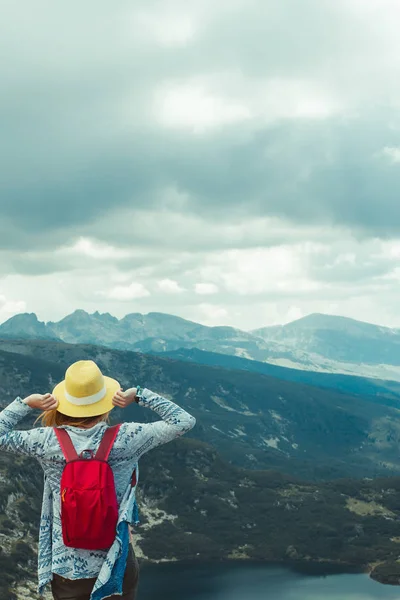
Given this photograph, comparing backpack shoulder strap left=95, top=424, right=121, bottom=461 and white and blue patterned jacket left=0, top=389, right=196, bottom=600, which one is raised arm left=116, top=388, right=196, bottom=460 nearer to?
white and blue patterned jacket left=0, top=389, right=196, bottom=600

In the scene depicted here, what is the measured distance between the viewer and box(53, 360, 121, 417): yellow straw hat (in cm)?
909

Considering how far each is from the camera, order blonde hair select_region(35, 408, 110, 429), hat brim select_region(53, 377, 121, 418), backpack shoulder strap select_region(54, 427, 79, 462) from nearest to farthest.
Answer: backpack shoulder strap select_region(54, 427, 79, 462), hat brim select_region(53, 377, 121, 418), blonde hair select_region(35, 408, 110, 429)

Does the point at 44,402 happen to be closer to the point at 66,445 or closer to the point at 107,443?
the point at 66,445

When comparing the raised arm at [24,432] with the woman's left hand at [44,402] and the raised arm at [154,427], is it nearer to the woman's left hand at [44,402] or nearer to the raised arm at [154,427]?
the woman's left hand at [44,402]

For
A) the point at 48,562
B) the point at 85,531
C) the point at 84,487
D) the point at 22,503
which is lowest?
the point at 22,503

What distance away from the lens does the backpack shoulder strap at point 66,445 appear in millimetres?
8750

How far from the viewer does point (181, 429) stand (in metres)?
9.42

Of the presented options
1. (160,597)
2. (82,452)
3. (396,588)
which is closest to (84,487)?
(82,452)

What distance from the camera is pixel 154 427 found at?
937cm

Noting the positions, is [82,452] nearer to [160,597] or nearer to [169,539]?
[160,597]

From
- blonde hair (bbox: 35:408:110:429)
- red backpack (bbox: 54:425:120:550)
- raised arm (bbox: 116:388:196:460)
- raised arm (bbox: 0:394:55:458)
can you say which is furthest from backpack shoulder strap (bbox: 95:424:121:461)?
raised arm (bbox: 0:394:55:458)

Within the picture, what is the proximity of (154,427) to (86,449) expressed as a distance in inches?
41.1

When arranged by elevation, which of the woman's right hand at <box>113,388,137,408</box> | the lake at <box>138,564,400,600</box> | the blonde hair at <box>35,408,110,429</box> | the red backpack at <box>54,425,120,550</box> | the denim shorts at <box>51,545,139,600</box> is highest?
the woman's right hand at <box>113,388,137,408</box>

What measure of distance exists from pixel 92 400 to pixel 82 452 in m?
0.74
